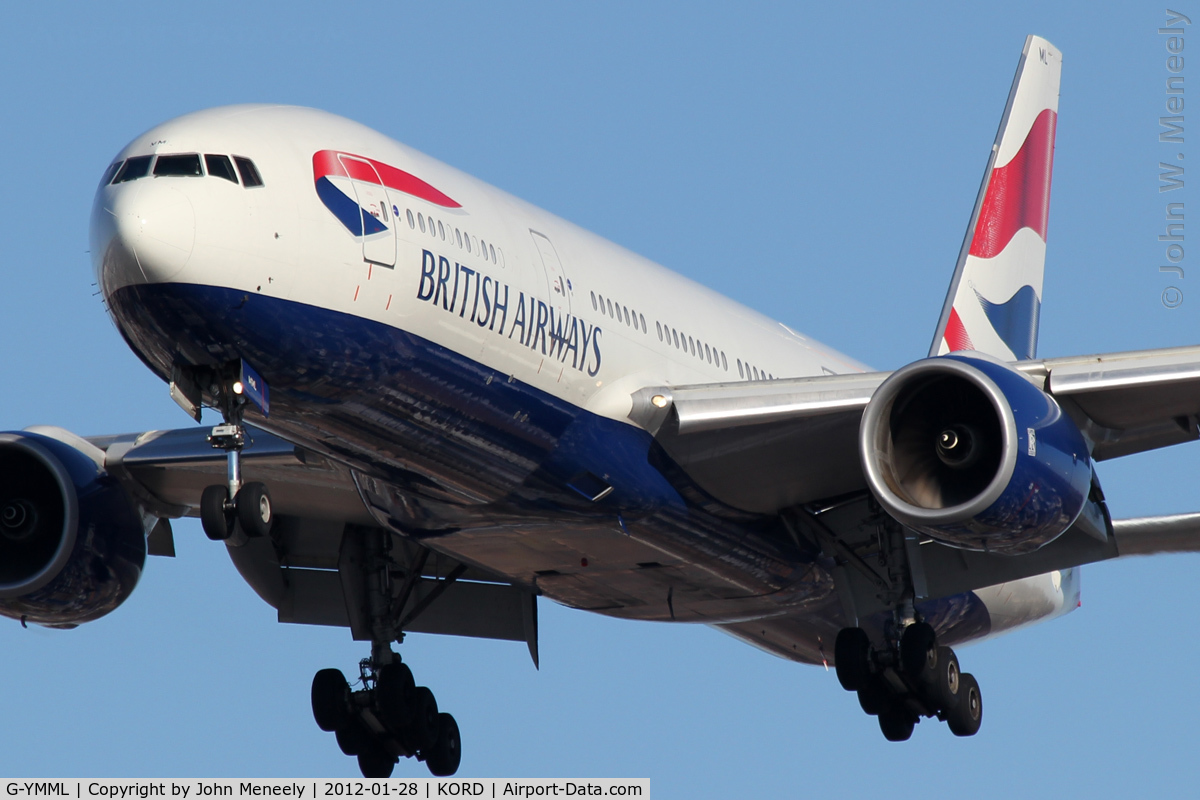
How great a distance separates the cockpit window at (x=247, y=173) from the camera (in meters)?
17.2

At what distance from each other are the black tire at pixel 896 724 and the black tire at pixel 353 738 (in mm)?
6758

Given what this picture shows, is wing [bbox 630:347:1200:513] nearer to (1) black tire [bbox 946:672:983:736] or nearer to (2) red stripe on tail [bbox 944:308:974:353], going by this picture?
(1) black tire [bbox 946:672:983:736]

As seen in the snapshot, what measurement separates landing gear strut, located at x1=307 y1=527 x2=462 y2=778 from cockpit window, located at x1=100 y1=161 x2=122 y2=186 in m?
8.53

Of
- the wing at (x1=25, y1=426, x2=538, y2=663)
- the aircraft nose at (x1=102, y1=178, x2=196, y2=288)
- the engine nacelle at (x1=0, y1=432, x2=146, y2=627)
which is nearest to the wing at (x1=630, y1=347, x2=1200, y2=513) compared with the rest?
the wing at (x1=25, y1=426, x2=538, y2=663)

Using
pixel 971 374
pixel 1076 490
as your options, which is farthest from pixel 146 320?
pixel 1076 490

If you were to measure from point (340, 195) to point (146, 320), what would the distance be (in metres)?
2.33

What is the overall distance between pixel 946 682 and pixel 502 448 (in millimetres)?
7401

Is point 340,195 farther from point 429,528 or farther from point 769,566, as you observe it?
point 769,566

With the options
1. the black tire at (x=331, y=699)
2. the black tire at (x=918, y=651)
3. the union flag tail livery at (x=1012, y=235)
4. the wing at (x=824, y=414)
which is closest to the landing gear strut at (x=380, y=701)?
the black tire at (x=331, y=699)

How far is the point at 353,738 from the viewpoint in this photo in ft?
80.7

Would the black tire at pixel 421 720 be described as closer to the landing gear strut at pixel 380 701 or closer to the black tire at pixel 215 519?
the landing gear strut at pixel 380 701

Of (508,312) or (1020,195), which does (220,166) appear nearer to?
(508,312)

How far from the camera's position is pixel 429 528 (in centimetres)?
2130

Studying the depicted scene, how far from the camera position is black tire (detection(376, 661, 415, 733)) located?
24.3m
